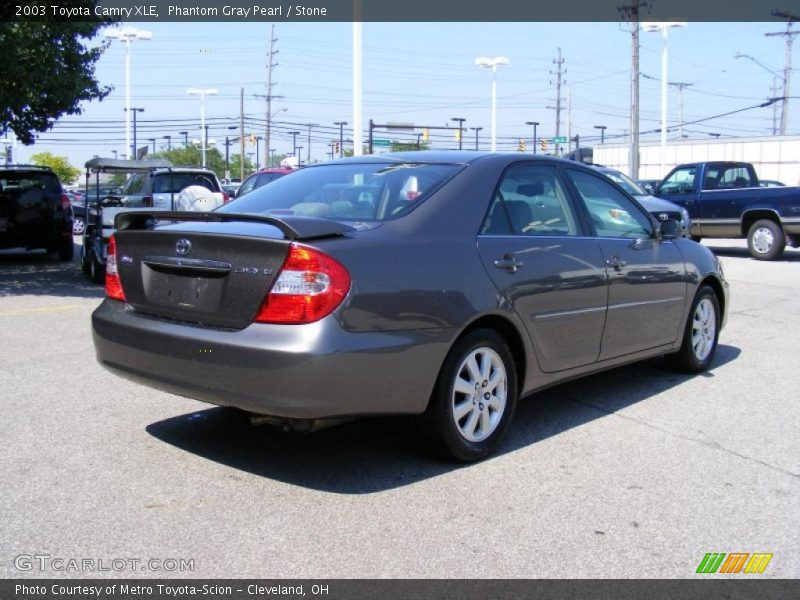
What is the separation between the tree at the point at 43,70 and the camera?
1162 centimetres

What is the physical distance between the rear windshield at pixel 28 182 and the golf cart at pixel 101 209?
275cm

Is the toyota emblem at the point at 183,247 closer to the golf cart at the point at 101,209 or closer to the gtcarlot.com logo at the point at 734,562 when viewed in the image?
the gtcarlot.com logo at the point at 734,562

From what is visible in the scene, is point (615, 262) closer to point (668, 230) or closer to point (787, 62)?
point (668, 230)

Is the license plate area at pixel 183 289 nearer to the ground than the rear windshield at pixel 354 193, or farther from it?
nearer to the ground

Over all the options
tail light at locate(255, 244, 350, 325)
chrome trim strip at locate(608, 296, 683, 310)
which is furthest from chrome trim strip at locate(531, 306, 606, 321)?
tail light at locate(255, 244, 350, 325)

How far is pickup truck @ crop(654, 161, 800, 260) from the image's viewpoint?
1630 cm

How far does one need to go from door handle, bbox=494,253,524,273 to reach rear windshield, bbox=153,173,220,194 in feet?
29.8

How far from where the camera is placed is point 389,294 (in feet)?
12.6

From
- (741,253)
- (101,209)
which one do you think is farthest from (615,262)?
(741,253)

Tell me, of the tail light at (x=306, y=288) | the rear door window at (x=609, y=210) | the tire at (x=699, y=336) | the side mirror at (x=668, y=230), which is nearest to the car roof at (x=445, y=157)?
the rear door window at (x=609, y=210)

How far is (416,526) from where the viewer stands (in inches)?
139
